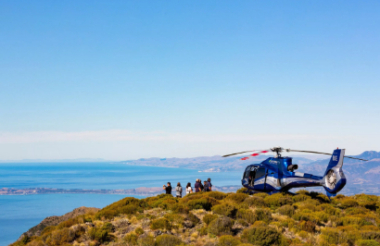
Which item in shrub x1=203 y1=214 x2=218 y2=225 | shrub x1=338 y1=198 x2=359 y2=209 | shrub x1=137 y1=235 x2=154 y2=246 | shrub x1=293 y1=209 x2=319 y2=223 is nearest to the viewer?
shrub x1=137 y1=235 x2=154 y2=246

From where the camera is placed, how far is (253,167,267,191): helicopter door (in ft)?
73.2

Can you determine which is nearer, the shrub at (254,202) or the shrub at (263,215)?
the shrub at (263,215)

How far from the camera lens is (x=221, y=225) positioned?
599 inches

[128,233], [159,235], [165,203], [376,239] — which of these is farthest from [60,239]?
[376,239]

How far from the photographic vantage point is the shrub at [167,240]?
13.6 m

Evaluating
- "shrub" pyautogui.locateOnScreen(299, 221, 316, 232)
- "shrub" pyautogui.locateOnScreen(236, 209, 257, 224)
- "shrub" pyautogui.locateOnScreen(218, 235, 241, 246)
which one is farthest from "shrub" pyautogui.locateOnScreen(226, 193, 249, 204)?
"shrub" pyautogui.locateOnScreen(218, 235, 241, 246)

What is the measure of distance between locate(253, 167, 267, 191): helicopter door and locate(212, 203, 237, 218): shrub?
4713 millimetres

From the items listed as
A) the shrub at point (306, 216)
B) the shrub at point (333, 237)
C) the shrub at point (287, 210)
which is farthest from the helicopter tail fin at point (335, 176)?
the shrub at point (333, 237)

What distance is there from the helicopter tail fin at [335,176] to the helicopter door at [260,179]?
474 cm

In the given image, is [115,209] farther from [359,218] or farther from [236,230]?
[359,218]

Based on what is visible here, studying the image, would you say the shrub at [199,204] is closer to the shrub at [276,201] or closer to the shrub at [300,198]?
the shrub at [276,201]

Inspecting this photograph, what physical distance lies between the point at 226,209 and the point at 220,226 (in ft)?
9.39

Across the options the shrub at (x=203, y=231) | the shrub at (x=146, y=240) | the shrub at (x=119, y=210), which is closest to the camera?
the shrub at (x=146, y=240)

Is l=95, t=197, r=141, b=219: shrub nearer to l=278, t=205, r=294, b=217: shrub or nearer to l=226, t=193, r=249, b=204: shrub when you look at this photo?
l=226, t=193, r=249, b=204: shrub
